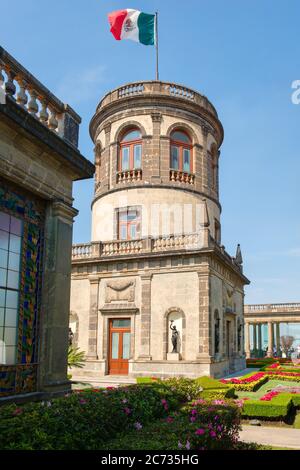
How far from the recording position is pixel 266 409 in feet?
Result: 45.0

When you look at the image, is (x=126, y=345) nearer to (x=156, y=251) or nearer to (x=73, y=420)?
(x=156, y=251)

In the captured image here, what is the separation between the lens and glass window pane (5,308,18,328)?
326 inches

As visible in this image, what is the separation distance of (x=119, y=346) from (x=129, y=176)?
37.2 ft

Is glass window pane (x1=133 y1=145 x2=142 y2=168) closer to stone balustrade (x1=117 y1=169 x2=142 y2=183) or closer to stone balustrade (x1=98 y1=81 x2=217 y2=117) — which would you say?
stone balustrade (x1=117 y1=169 x2=142 y2=183)

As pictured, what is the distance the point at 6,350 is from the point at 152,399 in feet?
13.4

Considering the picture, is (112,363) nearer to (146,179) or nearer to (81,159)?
(146,179)

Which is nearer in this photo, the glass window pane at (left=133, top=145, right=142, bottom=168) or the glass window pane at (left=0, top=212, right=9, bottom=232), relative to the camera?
the glass window pane at (left=0, top=212, right=9, bottom=232)

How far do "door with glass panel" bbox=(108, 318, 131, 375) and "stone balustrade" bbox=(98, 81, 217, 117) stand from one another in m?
15.5

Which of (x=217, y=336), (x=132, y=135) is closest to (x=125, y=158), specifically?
(x=132, y=135)

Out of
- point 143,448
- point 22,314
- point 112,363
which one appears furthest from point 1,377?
point 112,363

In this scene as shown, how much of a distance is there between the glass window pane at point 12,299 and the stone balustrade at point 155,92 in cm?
2424

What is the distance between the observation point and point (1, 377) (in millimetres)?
7898

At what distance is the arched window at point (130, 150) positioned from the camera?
30.4 metres

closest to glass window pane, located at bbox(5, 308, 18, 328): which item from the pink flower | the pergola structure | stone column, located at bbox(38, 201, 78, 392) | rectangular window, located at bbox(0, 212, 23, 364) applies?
rectangular window, located at bbox(0, 212, 23, 364)
